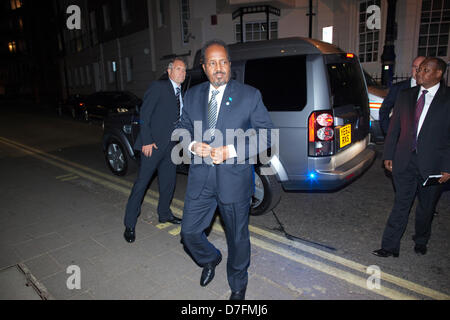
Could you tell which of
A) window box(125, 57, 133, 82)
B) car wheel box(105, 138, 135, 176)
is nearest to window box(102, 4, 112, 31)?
window box(125, 57, 133, 82)

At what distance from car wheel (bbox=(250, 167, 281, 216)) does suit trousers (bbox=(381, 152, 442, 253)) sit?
144 centimetres

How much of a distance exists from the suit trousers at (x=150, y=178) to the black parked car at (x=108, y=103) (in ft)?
34.5

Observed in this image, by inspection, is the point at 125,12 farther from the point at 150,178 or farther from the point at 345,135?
the point at 345,135

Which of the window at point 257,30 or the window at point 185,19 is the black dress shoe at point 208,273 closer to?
the window at point 257,30

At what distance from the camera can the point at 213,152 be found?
2523 mm

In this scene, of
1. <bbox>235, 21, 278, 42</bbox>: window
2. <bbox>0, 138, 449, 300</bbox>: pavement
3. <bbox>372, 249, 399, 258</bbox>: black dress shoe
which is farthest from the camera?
<bbox>235, 21, 278, 42</bbox>: window

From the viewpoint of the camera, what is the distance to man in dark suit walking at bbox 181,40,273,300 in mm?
2605

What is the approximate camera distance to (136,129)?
5.93 meters

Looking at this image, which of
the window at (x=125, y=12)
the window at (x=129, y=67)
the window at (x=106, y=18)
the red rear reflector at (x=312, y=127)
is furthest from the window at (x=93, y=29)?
the red rear reflector at (x=312, y=127)

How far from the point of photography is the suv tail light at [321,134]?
3930 mm

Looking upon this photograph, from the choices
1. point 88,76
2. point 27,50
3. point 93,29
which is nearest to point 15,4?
point 27,50

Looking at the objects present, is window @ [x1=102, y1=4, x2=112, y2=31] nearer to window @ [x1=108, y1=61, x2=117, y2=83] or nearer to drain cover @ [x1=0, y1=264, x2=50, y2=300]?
window @ [x1=108, y1=61, x2=117, y2=83]

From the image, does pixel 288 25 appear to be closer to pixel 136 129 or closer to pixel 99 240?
pixel 136 129
